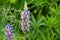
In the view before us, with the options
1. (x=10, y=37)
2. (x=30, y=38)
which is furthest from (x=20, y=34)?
(x=10, y=37)

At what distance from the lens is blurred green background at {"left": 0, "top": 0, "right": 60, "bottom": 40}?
7.94 feet

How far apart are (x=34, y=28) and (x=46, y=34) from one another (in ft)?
0.54

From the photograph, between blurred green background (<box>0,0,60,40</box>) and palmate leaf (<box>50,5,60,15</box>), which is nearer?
blurred green background (<box>0,0,60,40</box>)

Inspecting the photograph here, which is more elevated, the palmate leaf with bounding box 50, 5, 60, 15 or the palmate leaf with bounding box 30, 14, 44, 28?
the palmate leaf with bounding box 50, 5, 60, 15

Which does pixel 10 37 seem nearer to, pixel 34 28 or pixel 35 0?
pixel 34 28

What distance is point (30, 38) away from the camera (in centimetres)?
237

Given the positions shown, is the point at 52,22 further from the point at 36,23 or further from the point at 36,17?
the point at 36,17

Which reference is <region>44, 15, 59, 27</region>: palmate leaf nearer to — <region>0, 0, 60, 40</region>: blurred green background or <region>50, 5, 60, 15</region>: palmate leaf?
<region>0, 0, 60, 40</region>: blurred green background

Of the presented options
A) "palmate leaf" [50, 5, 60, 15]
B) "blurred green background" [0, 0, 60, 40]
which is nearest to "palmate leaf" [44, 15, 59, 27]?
"blurred green background" [0, 0, 60, 40]

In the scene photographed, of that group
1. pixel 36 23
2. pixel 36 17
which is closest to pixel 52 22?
pixel 36 23

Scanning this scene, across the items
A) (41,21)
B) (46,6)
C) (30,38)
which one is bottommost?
(30,38)

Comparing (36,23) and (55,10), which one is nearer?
(36,23)

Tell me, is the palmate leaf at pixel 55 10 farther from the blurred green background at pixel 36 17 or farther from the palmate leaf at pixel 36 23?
the palmate leaf at pixel 36 23

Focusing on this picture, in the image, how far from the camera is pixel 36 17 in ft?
8.92
